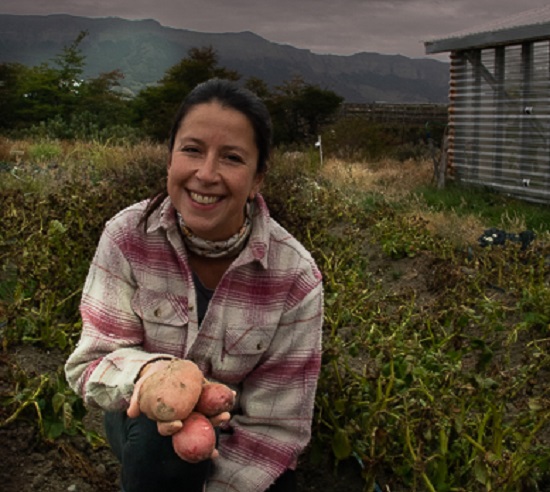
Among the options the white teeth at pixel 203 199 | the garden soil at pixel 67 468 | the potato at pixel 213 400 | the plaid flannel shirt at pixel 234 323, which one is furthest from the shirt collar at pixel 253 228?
the garden soil at pixel 67 468

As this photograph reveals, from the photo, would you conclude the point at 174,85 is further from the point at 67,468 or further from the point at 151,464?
the point at 151,464

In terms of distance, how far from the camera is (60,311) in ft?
15.6

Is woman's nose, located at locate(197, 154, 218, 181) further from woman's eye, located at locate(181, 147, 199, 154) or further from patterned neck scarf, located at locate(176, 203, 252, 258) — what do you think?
patterned neck scarf, located at locate(176, 203, 252, 258)

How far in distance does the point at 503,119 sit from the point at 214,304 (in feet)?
39.4

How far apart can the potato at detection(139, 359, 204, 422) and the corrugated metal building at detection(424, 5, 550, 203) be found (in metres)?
11.2

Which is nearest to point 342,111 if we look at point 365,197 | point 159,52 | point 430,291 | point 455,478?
point 365,197

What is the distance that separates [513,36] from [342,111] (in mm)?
17061

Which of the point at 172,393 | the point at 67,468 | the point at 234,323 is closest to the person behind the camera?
the point at 172,393

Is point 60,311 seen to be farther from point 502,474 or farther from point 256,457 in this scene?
point 502,474

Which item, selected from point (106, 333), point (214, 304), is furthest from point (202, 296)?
point (106, 333)

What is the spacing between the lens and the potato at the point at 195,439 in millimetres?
2039

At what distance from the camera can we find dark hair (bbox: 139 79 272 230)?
243 cm

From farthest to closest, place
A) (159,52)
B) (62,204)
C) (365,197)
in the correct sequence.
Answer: (159,52) < (365,197) < (62,204)

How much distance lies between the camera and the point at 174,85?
25125 millimetres
